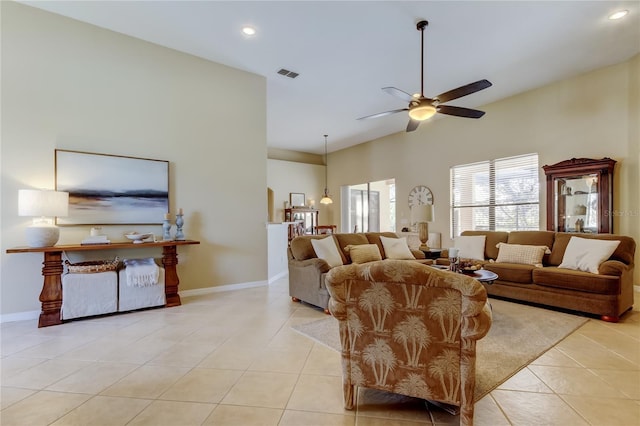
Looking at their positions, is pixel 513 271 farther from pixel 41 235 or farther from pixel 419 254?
pixel 41 235

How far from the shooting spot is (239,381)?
2.03 m

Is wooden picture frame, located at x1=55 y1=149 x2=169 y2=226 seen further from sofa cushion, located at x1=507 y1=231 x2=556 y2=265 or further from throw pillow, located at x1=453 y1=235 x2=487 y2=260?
sofa cushion, located at x1=507 y1=231 x2=556 y2=265

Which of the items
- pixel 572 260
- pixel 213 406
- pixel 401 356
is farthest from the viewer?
pixel 572 260

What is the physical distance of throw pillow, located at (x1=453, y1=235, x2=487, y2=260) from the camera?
4.69 m

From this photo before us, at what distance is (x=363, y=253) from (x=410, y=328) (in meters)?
2.73

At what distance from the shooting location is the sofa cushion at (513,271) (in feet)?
12.5

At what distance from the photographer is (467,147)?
6207 mm

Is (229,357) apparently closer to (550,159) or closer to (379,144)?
(550,159)

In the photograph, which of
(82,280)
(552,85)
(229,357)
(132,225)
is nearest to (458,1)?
(552,85)

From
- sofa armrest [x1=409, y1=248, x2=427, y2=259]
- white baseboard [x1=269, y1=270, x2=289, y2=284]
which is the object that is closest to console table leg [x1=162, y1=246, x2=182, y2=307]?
white baseboard [x1=269, y1=270, x2=289, y2=284]

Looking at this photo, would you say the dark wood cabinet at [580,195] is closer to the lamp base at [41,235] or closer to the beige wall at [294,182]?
the beige wall at [294,182]

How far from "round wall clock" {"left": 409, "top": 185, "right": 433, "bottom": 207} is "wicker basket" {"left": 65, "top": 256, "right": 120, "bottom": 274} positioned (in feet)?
20.2

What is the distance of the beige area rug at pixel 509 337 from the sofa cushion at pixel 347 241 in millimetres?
1171

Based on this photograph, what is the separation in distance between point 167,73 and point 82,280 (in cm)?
296
